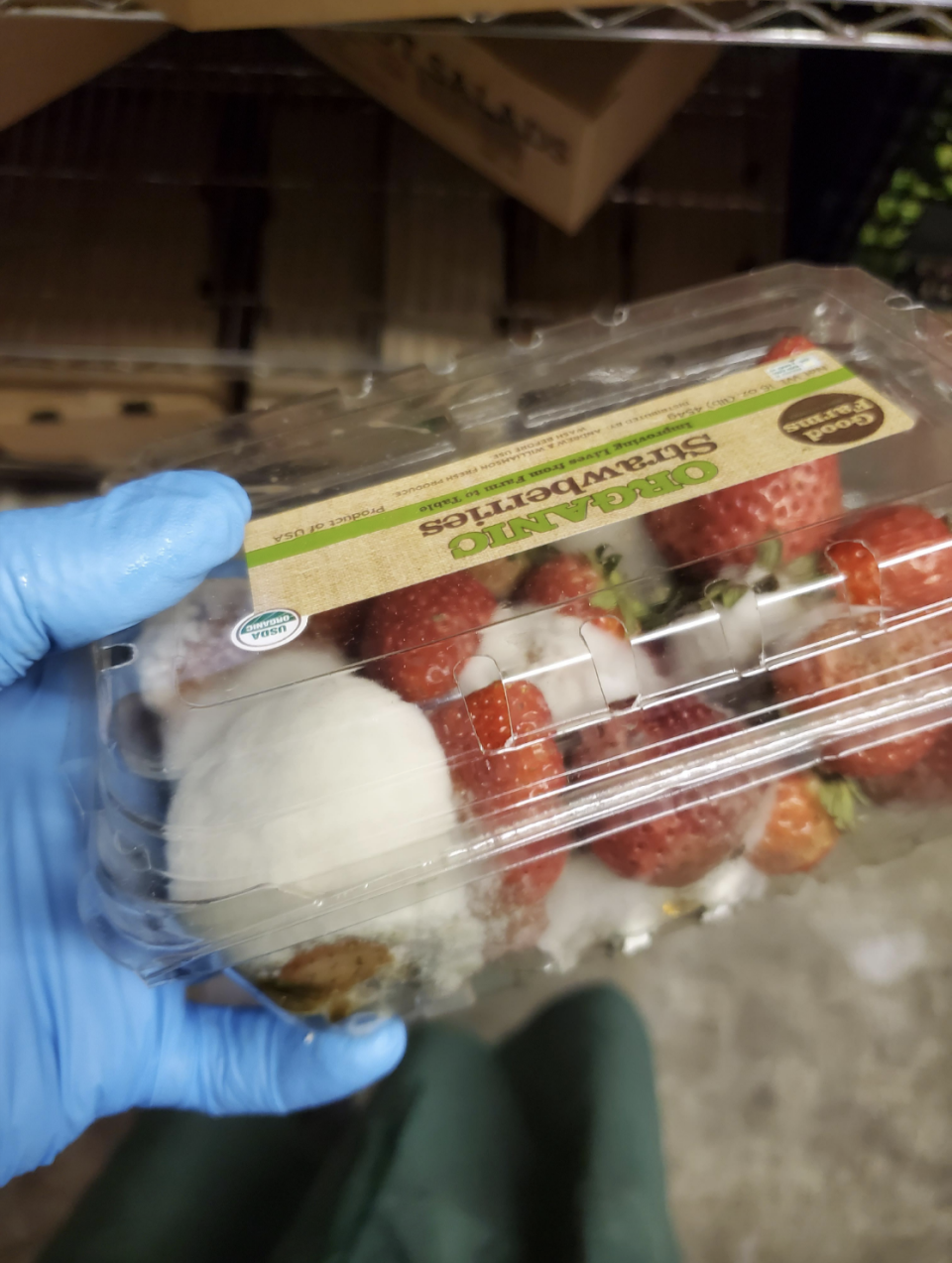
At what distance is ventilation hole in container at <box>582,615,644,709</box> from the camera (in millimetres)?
614

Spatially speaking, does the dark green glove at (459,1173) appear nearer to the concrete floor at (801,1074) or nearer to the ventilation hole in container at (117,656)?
the concrete floor at (801,1074)

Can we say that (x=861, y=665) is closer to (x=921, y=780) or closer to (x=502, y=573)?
(x=921, y=780)

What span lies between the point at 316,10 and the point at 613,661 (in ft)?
1.68

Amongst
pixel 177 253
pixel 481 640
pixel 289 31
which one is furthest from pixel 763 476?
pixel 289 31

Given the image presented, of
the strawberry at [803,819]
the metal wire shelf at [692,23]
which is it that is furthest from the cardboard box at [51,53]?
the strawberry at [803,819]

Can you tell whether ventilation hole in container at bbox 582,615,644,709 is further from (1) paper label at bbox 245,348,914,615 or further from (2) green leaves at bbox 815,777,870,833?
(2) green leaves at bbox 815,777,870,833

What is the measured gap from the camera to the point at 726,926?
1.13 meters

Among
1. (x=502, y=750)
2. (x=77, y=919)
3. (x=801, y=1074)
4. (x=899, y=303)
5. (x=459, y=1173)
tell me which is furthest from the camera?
(x=801, y=1074)

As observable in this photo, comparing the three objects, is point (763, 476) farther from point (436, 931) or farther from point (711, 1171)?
point (711, 1171)

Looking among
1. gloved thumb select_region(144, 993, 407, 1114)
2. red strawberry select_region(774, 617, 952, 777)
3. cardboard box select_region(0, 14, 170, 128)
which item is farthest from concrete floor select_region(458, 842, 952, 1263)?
cardboard box select_region(0, 14, 170, 128)

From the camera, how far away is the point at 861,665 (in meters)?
0.66

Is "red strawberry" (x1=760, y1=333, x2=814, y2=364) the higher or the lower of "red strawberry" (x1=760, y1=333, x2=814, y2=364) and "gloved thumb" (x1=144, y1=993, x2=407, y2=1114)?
the higher

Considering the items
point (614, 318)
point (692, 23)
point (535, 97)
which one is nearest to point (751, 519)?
point (614, 318)

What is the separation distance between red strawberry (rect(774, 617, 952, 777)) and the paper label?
144 millimetres
